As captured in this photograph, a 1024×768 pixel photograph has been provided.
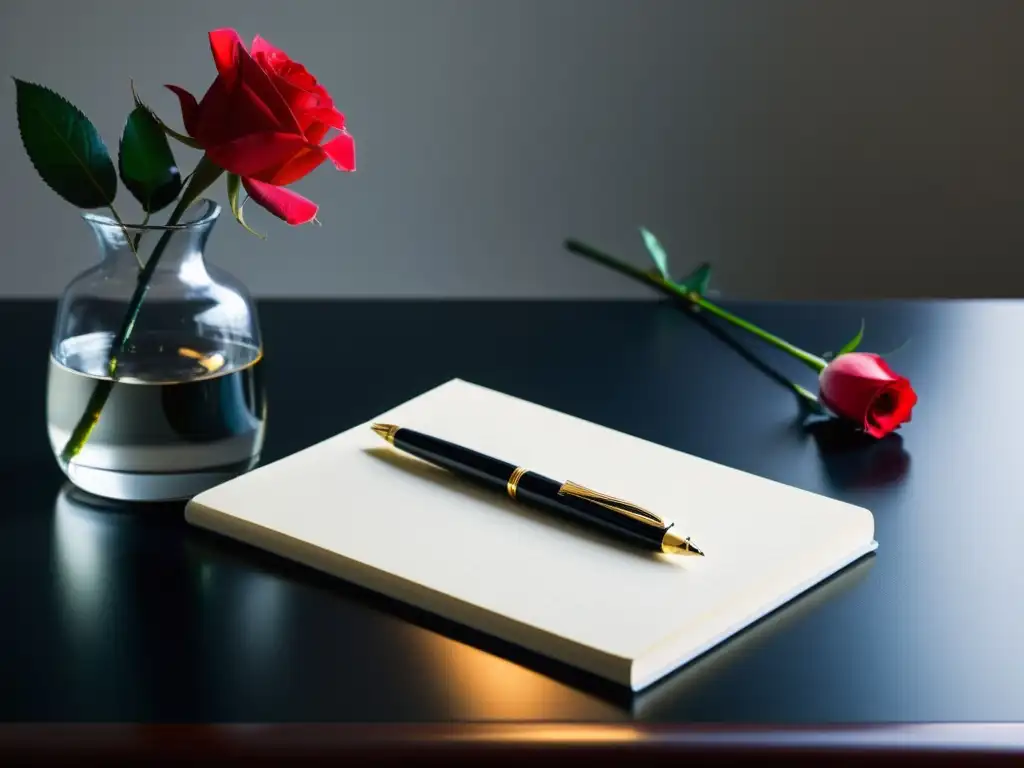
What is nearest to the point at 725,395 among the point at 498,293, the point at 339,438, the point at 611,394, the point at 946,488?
the point at 611,394

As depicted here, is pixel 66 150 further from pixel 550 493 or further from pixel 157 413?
pixel 550 493

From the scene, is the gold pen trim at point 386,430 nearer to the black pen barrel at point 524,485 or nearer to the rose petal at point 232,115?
the black pen barrel at point 524,485

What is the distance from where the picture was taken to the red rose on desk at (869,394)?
0.95 m

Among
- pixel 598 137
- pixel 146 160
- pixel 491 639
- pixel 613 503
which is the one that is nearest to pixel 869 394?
pixel 613 503

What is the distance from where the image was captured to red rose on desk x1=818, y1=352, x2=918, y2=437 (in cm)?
95

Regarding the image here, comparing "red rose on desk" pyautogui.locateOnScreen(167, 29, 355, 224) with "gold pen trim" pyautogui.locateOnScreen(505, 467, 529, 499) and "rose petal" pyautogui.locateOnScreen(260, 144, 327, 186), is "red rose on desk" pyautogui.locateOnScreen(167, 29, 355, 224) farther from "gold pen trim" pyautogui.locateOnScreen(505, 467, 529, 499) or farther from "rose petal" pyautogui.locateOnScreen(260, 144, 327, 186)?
"gold pen trim" pyautogui.locateOnScreen(505, 467, 529, 499)

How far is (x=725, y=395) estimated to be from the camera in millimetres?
1036

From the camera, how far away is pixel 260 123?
0.71 metres

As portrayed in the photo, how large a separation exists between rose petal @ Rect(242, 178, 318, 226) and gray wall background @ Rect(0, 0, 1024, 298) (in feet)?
5.83

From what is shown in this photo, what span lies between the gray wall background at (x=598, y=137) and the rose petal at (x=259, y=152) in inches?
70.2

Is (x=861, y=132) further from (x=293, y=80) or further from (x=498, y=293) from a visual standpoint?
(x=293, y=80)

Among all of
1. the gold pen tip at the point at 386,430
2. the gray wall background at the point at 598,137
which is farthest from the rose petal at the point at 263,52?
the gray wall background at the point at 598,137

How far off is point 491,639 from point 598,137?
1937 millimetres

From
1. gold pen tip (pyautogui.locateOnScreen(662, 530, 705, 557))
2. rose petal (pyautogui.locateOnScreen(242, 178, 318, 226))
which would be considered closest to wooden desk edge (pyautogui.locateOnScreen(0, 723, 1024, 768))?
gold pen tip (pyautogui.locateOnScreen(662, 530, 705, 557))
